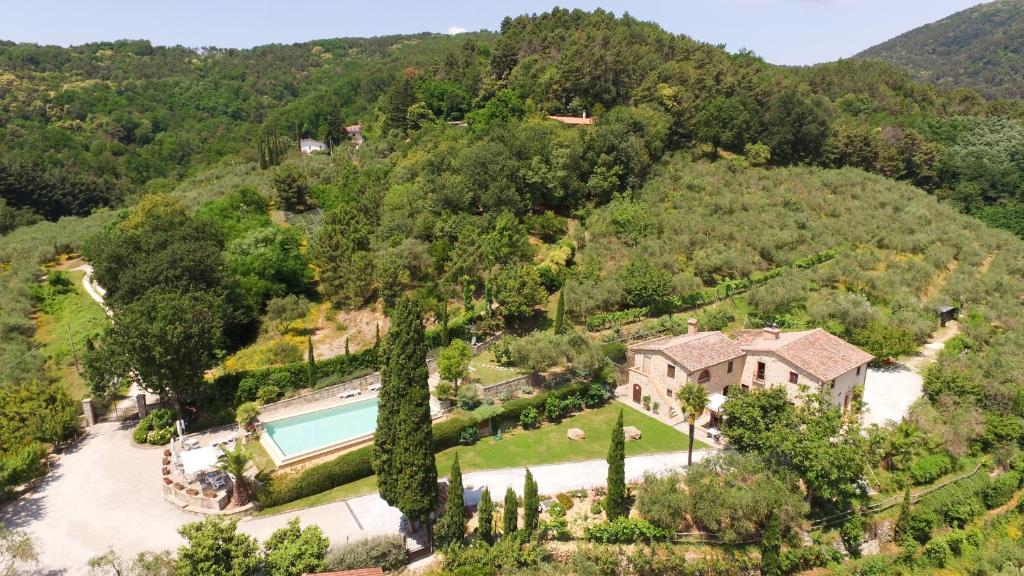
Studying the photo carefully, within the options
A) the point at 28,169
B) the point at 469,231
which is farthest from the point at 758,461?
the point at 28,169

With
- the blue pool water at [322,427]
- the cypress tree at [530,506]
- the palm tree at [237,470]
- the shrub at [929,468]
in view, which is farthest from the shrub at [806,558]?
the palm tree at [237,470]

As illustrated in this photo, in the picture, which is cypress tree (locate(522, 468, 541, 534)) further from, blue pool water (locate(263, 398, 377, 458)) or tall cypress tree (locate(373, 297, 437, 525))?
blue pool water (locate(263, 398, 377, 458))

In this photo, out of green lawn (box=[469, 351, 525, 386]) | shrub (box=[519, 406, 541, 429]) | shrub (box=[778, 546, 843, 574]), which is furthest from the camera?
green lawn (box=[469, 351, 525, 386])

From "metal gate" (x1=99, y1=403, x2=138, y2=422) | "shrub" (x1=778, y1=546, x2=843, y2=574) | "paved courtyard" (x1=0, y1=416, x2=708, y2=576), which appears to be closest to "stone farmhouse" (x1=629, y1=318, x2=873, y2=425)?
"paved courtyard" (x1=0, y1=416, x2=708, y2=576)

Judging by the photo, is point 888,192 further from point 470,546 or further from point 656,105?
point 470,546

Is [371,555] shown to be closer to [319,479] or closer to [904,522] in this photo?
[319,479]

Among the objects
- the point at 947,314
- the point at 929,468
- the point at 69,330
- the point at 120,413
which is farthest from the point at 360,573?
the point at 947,314
